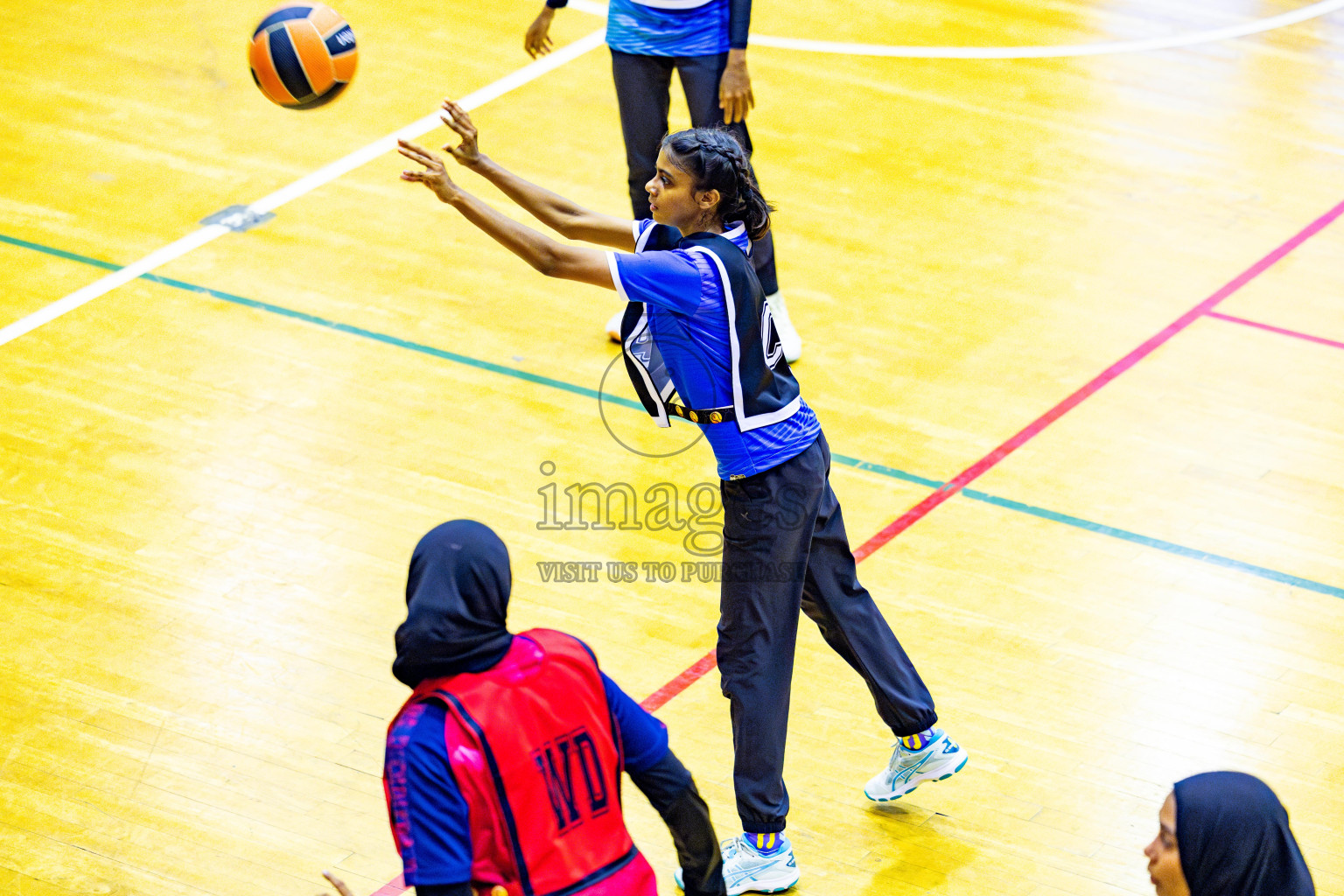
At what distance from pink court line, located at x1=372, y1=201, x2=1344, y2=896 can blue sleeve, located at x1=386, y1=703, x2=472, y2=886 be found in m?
1.85

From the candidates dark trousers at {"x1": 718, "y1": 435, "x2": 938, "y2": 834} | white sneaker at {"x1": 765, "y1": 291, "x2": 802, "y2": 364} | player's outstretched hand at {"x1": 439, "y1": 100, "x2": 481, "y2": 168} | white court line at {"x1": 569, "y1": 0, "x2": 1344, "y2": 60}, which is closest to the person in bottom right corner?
dark trousers at {"x1": 718, "y1": 435, "x2": 938, "y2": 834}

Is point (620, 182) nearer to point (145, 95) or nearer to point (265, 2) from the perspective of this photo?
point (145, 95)

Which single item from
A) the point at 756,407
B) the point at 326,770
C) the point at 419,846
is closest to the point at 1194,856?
the point at 419,846

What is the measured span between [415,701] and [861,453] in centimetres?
420

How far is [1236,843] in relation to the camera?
2930 mm

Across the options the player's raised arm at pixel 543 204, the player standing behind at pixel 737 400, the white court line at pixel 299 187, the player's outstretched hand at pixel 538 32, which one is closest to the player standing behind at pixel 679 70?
the player's outstretched hand at pixel 538 32

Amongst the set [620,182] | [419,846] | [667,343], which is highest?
[667,343]

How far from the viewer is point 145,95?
1014cm

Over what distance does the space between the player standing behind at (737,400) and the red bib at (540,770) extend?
1312 millimetres

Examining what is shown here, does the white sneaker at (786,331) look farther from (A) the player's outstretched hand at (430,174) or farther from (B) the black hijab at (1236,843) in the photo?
(B) the black hijab at (1236,843)

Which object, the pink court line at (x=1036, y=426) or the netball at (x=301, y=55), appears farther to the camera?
the netball at (x=301, y=55)

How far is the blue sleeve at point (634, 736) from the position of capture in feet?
10.5

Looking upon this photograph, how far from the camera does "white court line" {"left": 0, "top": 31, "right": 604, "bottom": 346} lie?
7.83 m

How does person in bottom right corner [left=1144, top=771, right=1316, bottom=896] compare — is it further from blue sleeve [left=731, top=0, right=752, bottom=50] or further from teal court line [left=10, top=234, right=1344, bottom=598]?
blue sleeve [left=731, top=0, right=752, bottom=50]
